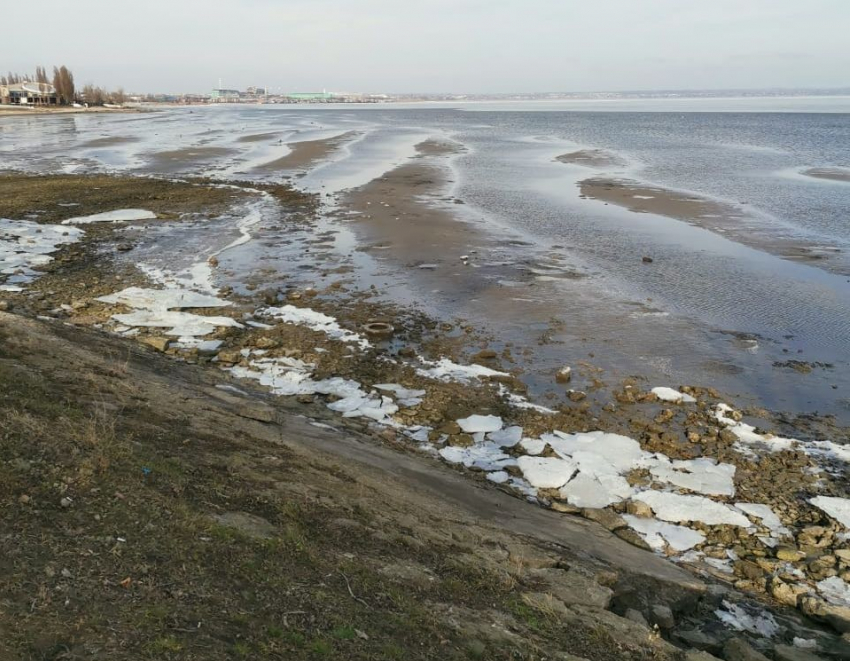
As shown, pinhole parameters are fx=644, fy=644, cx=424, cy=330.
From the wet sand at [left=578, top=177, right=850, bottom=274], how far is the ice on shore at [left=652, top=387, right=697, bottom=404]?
401 inches

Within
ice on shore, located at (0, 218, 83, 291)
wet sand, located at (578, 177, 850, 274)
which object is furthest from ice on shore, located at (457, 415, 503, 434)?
wet sand, located at (578, 177, 850, 274)

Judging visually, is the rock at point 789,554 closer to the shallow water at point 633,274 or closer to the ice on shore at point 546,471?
the ice on shore at point 546,471

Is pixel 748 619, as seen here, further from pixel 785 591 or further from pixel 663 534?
pixel 663 534

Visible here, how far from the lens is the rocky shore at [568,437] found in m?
5.29

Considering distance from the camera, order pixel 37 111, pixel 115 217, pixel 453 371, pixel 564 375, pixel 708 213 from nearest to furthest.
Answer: pixel 564 375, pixel 453 371, pixel 115 217, pixel 708 213, pixel 37 111

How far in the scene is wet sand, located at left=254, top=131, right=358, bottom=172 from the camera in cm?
3744

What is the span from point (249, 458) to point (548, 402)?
4.80 m

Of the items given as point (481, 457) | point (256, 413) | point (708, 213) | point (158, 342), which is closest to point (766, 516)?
point (481, 457)

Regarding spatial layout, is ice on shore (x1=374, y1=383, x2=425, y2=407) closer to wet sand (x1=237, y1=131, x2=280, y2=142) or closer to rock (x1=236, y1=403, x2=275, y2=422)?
rock (x1=236, y1=403, x2=275, y2=422)

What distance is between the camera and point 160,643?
11.0ft

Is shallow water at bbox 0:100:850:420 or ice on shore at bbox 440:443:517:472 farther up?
shallow water at bbox 0:100:850:420

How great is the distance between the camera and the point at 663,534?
6.59 meters

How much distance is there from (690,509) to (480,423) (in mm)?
2834

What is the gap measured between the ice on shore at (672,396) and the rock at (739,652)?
16.0 feet
